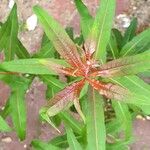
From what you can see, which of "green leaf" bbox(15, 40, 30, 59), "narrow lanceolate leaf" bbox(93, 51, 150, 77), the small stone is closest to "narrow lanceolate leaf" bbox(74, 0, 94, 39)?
"green leaf" bbox(15, 40, 30, 59)

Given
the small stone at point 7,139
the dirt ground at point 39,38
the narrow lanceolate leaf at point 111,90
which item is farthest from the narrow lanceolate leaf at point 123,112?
the small stone at point 7,139

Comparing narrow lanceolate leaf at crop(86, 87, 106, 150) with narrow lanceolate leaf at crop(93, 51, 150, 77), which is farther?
narrow lanceolate leaf at crop(86, 87, 106, 150)

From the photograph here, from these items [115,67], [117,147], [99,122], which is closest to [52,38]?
[115,67]

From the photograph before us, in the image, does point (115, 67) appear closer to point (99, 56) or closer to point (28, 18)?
point (99, 56)

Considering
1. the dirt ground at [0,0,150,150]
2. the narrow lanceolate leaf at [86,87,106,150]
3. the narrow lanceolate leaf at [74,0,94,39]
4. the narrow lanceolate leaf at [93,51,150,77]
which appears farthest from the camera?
the dirt ground at [0,0,150,150]

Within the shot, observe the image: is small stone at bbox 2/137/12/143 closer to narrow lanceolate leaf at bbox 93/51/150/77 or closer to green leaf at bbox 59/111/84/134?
green leaf at bbox 59/111/84/134

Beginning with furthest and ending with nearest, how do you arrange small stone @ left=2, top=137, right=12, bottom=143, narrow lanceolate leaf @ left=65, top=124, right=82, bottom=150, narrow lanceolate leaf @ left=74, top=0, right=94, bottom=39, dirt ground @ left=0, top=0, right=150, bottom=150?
small stone @ left=2, top=137, right=12, bottom=143
dirt ground @ left=0, top=0, right=150, bottom=150
narrow lanceolate leaf @ left=65, top=124, right=82, bottom=150
narrow lanceolate leaf @ left=74, top=0, right=94, bottom=39
